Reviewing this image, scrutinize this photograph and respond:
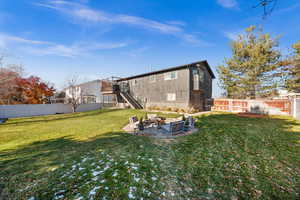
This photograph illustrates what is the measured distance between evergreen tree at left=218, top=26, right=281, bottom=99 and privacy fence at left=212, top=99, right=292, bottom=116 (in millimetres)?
6685

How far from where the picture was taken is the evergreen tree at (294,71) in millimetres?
15039

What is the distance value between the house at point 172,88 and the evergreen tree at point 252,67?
382 centimetres

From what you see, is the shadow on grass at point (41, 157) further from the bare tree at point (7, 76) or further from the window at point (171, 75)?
the bare tree at point (7, 76)

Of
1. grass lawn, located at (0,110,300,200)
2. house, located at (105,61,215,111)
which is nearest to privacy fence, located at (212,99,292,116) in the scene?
house, located at (105,61,215,111)

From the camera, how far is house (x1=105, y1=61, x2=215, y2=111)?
14562 millimetres

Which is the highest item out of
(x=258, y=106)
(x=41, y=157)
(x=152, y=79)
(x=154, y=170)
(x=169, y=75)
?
(x=169, y=75)

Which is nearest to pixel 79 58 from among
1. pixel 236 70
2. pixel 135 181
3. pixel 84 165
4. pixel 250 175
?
pixel 84 165

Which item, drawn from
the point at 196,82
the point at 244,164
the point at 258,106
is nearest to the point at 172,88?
the point at 196,82

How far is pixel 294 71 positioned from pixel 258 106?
863 cm

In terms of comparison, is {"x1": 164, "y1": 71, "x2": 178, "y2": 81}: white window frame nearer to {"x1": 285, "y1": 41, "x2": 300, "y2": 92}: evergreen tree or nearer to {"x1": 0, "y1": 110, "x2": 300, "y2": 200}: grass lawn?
{"x1": 0, "y1": 110, "x2": 300, "y2": 200}: grass lawn

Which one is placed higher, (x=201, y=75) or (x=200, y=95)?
(x=201, y=75)

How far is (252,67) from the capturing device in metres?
18.4

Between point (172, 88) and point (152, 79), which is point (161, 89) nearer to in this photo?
point (172, 88)

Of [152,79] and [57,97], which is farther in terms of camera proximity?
[57,97]
